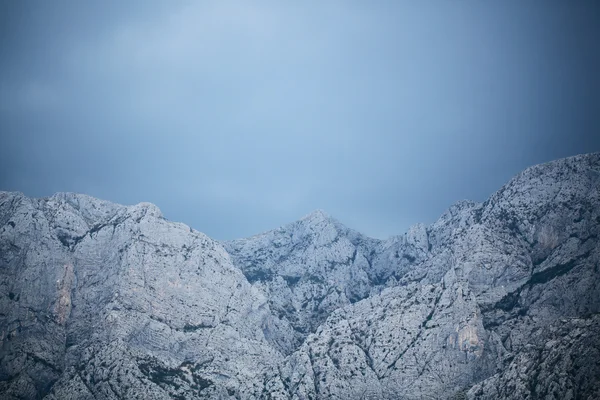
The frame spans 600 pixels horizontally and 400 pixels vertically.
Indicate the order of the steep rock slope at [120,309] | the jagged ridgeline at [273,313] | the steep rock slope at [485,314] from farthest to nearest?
the steep rock slope at [120,309] → the jagged ridgeline at [273,313] → the steep rock slope at [485,314]

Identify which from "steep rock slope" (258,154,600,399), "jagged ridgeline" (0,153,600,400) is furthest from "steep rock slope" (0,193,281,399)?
"steep rock slope" (258,154,600,399)

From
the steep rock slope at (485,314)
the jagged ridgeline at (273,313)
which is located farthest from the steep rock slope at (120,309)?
the steep rock slope at (485,314)

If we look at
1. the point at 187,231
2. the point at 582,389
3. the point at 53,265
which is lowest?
the point at 582,389

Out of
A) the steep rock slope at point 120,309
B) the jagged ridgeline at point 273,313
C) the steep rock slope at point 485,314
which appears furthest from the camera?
the steep rock slope at point 120,309

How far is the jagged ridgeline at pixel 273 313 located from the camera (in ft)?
465

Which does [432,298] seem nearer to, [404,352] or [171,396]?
[404,352]

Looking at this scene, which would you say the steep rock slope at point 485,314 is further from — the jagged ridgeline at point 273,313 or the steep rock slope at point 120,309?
the steep rock slope at point 120,309

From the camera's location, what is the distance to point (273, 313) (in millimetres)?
195500

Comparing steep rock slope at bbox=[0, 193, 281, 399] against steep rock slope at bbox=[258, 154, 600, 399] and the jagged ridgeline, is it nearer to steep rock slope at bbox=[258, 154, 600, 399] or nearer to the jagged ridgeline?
the jagged ridgeline

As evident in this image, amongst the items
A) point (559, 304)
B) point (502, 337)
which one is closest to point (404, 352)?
point (502, 337)

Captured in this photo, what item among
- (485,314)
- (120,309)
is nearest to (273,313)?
(120,309)

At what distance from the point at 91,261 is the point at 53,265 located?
41.0 feet

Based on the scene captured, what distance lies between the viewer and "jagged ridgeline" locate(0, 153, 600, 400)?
141875mm

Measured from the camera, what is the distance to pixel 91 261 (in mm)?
175625
